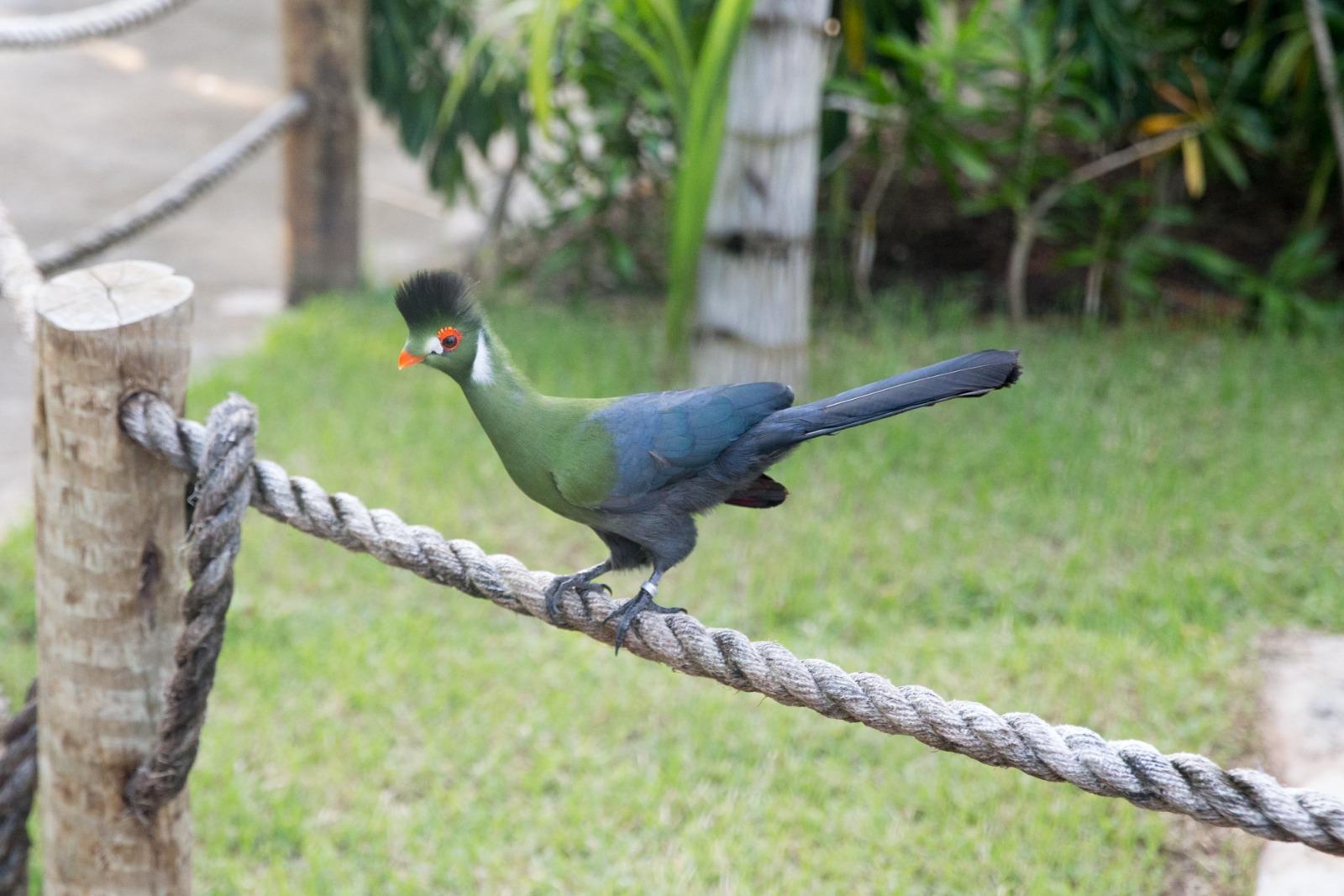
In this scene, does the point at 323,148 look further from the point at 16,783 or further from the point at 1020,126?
the point at 16,783

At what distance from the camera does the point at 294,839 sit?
2.56m

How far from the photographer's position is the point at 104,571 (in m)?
1.87

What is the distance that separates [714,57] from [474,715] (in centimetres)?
200

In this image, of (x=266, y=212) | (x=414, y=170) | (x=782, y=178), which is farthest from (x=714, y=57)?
(x=414, y=170)

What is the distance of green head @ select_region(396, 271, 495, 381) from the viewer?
149 cm

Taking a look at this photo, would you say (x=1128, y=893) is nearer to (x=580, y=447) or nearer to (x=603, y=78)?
(x=580, y=447)

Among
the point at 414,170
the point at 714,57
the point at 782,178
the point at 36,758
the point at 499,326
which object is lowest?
the point at 414,170

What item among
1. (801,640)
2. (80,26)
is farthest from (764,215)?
(80,26)

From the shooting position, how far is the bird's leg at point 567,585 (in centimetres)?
172

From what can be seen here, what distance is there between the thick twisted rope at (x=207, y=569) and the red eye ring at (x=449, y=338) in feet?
1.40

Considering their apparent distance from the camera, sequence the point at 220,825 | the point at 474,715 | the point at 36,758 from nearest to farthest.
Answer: the point at 36,758
the point at 220,825
the point at 474,715

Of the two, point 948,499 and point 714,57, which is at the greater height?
point 714,57

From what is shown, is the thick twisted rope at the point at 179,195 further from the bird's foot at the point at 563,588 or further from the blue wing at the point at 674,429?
the blue wing at the point at 674,429

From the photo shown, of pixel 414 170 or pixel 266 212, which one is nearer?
pixel 266 212
